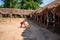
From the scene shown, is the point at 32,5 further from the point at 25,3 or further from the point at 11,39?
the point at 11,39

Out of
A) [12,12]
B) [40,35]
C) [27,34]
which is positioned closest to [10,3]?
[12,12]

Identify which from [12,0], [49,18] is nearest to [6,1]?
[12,0]

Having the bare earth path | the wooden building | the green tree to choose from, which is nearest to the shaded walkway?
the bare earth path

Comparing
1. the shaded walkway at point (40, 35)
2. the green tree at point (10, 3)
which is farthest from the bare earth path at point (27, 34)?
the green tree at point (10, 3)

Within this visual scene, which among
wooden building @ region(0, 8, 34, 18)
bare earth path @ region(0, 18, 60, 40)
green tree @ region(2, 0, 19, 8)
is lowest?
bare earth path @ region(0, 18, 60, 40)

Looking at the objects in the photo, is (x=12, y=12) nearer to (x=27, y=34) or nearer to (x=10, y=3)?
(x=10, y=3)

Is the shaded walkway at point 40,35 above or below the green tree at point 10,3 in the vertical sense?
below

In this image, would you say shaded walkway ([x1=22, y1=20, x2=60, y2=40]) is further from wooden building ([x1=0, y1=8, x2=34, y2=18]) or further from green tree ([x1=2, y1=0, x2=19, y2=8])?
green tree ([x1=2, y1=0, x2=19, y2=8])

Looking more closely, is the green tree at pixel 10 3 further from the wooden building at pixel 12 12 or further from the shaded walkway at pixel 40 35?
the shaded walkway at pixel 40 35

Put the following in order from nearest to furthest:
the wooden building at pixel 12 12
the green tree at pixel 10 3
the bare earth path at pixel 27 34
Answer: the bare earth path at pixel 27 34 → the wooden building at pixel 12 12 → the green tree at pixel 10 3

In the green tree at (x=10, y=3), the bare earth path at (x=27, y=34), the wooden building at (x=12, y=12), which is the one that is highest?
the green tree at (x=10, y=3)

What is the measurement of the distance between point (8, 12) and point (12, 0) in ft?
30.2

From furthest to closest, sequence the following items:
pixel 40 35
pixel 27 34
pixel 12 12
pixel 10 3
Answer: pixel 10 3
pixel 12 12
pixel 27 34
pixel 40 35

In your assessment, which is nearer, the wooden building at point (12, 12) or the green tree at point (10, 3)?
the wooden building at point (12, 12)
